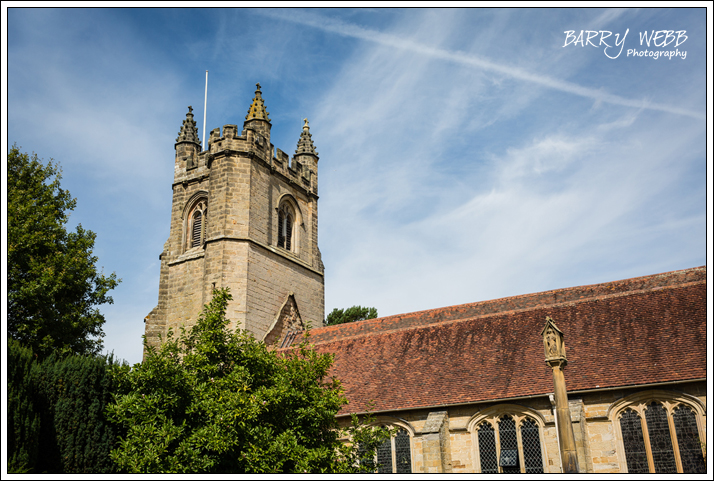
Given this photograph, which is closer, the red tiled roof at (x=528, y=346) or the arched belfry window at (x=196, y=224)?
the red tiled roof at (x=528, y=346)

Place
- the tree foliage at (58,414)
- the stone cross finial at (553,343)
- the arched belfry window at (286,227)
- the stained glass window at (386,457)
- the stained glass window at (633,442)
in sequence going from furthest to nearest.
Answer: the arched belfry window at (286,227) → the stained glass window at (386,457) → the stained glass window at (633,442) → the tree foliage at (58,414) → the stone cross finial at (553,343)

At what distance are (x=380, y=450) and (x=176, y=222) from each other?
48.4 ft

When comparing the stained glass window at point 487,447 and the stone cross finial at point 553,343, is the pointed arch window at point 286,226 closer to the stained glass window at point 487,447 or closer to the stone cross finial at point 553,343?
the stained glass window at point 487,447

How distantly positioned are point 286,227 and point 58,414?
15.8 metres

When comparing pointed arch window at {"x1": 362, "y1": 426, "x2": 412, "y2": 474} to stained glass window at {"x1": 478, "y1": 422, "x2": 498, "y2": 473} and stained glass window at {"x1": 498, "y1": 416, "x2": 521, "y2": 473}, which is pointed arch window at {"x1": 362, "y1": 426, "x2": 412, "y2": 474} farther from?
stained glass window at {"x1": 498, "y1": 416, "x2": 521, "y2": 473}

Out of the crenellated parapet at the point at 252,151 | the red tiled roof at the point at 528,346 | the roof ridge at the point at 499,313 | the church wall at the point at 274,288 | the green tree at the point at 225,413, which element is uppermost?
the crenellated parapet at the point at 252,151

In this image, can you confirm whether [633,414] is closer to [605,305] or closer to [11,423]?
[605,305]

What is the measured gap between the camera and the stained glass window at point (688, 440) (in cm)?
1462

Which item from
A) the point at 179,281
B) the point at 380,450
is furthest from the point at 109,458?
the point at 179,281

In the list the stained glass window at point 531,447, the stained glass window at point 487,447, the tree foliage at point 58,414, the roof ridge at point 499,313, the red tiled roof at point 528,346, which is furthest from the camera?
the roof ridge at point 499,313

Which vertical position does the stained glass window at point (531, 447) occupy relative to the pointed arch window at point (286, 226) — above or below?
below

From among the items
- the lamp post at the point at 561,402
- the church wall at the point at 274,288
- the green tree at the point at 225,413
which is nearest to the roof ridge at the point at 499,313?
the church wall at the point at 274,288

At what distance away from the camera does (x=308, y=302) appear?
27.6 meters

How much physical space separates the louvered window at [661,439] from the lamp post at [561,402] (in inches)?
213
